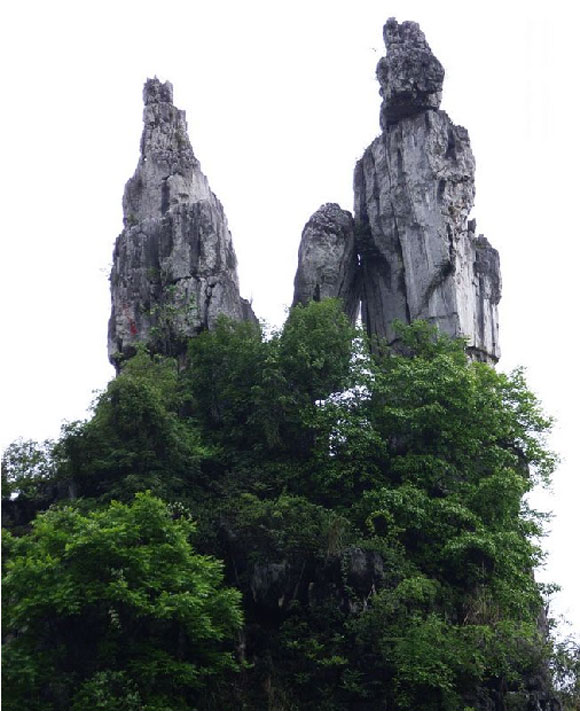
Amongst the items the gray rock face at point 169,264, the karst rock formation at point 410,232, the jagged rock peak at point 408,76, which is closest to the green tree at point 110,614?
the gray rock face at point 169,264

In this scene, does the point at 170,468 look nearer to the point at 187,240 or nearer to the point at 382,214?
the point at 187,240

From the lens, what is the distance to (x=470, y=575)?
26172mm

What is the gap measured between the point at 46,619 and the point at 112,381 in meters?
7.84

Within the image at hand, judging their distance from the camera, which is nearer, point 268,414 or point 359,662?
point 359,662

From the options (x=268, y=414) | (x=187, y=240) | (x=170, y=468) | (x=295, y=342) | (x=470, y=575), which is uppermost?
(x=187, y=240)

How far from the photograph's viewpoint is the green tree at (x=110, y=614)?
19188 millimetres

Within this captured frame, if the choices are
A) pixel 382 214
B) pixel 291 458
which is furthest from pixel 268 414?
pixel 382 214

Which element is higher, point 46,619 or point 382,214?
point 382,214

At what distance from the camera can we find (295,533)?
24.5 metres

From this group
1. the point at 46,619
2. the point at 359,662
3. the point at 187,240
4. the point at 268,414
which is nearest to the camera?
the point at 46,619

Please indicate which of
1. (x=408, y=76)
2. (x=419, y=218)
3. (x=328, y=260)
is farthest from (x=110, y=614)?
(x=408, y=76)

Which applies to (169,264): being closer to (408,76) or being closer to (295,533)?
(408,76)

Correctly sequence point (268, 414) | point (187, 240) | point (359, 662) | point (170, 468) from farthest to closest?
point (187, 240) < point (268, 414) < point (170, 468) < point (359, 662)

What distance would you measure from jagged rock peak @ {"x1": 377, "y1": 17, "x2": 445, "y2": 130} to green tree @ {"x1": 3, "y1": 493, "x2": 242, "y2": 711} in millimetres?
20551
